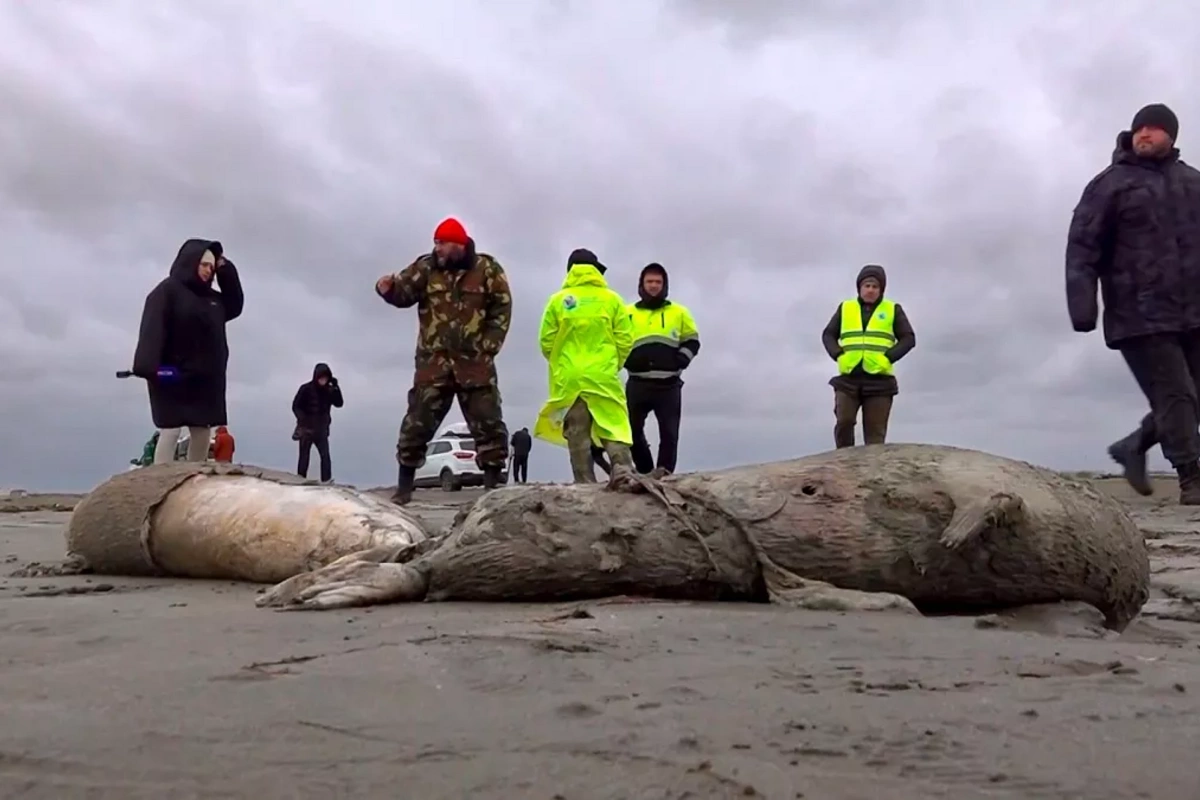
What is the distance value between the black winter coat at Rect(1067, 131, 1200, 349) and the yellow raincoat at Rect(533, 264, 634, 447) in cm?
290

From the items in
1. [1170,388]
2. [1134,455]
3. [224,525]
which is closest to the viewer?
[224,525]

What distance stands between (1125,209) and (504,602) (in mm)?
5793

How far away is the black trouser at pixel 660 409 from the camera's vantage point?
938cm

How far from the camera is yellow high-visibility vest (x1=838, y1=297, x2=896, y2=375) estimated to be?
9438 millimetres

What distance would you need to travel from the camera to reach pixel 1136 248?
764 centimetres

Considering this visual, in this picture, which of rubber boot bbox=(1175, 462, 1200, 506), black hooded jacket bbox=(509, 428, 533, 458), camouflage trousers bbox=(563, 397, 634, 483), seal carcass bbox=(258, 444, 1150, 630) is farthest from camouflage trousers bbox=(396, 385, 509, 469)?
black hooded jacket bbox=(509, 428, 533, 458)

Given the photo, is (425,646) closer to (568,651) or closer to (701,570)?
(568,651)

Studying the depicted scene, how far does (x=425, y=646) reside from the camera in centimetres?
250

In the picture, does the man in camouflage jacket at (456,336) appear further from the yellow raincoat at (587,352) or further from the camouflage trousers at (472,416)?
the yellow raincoat at (587,352)

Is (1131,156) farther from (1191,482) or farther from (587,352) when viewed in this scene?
(587,352)

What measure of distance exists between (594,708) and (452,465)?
19706 millimetres

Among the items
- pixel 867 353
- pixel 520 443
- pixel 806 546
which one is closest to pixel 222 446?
pixel 867 353

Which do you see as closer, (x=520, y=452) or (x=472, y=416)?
(x=472, y=416)

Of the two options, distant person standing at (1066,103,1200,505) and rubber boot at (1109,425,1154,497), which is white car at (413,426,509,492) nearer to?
rubber boot at (1109,425,1154,497)
